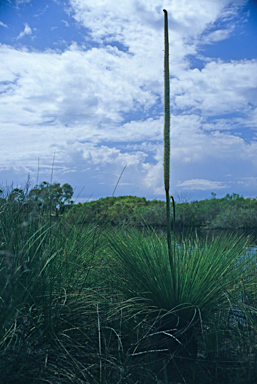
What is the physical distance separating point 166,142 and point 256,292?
5.81 ft

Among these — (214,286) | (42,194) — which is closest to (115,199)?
(42,194)

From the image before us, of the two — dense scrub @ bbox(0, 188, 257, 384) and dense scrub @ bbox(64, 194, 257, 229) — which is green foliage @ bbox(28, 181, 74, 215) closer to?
dense scrub @ bbox(0, 188, 257, 384)

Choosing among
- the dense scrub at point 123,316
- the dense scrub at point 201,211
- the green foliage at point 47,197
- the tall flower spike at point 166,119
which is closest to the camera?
the dense scrub at point 123,316

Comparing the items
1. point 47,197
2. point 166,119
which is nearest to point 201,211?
point 47,197

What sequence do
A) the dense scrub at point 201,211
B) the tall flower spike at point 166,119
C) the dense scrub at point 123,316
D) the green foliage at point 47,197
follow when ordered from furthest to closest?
the dense scrub at point 201,211 → the green foliage at point 47,197 → the tall flower spike at point 166,119 → the dense scrub at point 123,316

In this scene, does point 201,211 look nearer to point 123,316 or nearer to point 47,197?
point 47,197

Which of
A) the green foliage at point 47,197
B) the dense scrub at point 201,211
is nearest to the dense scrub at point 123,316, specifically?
the green foliage at point 47,197

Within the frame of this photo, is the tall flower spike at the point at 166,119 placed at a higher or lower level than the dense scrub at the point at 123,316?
higher

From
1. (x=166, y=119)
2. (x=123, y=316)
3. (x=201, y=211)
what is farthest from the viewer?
(x=201, y=211)

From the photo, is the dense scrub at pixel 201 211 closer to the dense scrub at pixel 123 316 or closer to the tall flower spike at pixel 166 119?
the dense scrub at pixel 123 316

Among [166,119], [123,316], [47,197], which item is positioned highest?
[166,119]

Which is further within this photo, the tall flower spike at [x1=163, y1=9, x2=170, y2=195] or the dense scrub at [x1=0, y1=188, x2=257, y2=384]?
the tall flower spike at [x1=163, y1=9, x2=170, y2=195]

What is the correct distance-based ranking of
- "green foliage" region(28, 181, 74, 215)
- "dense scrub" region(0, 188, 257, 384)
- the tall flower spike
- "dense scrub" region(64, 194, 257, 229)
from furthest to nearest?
"dense scrub" region(64, 194, 257, 229), "green foliage" region(28, 181, 74, 215), the tall flower spike, "dense scrub" region(0, 188, 257, 384)

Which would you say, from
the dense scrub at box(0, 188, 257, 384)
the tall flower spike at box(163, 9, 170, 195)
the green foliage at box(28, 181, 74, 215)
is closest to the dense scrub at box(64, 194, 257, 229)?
the green foliage at box(28, 181, 74, 215)
